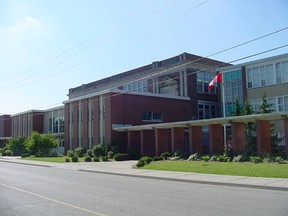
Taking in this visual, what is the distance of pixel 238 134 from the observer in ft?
106

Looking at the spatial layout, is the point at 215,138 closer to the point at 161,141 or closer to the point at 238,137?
the point at 238,137

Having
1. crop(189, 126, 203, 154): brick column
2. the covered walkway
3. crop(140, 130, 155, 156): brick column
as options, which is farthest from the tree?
crop(189, 126, 203, 154): brick column

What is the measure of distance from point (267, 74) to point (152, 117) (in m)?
15.9

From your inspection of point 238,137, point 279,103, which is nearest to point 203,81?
point 279,103

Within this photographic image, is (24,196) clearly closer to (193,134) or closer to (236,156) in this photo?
(236,156)

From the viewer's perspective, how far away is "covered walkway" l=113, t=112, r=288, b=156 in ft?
98.7

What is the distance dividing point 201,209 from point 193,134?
1067 inches

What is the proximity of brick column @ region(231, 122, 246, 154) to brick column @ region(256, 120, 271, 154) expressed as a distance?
2055 millimetres

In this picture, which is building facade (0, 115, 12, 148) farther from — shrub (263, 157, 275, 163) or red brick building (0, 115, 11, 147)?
shrub (263, 157, 275, 163)

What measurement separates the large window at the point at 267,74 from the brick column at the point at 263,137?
13.6 metres

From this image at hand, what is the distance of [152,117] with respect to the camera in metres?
50.2

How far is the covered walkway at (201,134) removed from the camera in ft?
98.7

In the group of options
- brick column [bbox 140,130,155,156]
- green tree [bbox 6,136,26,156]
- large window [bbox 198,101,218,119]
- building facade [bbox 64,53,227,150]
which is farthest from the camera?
green tree [bbox 6,136,26,156]

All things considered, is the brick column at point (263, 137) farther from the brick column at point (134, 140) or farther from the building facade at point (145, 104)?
the brick column at point (134, 140)
